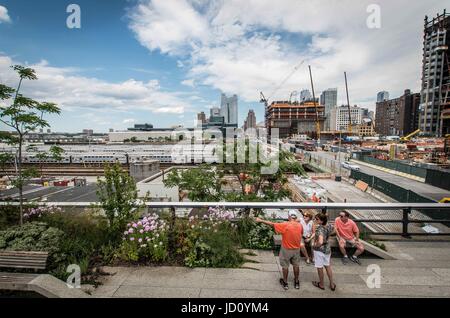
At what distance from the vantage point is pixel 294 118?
498ft

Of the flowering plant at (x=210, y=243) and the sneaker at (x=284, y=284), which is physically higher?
the flowering plant at (x=210, y=243)

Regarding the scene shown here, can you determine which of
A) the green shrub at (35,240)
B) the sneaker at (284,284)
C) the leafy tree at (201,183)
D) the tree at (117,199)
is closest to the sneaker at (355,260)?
the sneaker at (284,284)

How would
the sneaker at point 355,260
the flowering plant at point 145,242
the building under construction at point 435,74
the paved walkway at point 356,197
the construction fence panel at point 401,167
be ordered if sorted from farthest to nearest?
1. the building under construction at point 435,74
2. the construction fence panel at point 401,167
3. the paved walkway at point 356,197
4. the sneaker at point 355,260
5. the flowering plant at point 145,242

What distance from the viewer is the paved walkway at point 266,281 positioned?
3.90 meters

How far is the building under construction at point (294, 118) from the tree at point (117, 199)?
151229mm

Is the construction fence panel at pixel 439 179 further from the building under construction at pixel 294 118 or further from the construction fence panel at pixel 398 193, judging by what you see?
the building under construction at pixel 294 118

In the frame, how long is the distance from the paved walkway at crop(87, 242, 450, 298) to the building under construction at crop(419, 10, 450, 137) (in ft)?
438

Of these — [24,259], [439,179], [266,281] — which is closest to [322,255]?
[266,281]

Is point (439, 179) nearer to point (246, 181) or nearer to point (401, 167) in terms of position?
point (401, 167)

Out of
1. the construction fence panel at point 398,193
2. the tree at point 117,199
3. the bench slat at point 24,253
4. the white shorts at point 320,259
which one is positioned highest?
the tree at point 117,199

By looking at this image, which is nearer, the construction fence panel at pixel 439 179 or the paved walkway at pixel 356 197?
the paved walkway at pixel 356 197

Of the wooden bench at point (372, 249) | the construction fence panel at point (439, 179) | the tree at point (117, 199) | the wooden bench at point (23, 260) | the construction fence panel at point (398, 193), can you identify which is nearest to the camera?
the wooden bench at point (23, 260)
